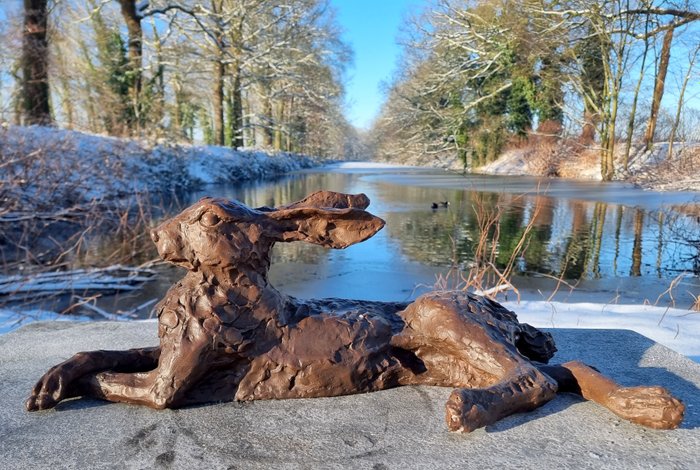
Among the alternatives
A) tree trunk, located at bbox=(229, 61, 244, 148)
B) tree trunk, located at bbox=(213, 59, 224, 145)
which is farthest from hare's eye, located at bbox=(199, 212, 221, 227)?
tree trunk, located at bbox=(229, 61, 244, 148)

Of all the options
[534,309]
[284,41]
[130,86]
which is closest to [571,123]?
[284,41]

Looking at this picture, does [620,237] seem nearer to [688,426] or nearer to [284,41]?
[688,426]

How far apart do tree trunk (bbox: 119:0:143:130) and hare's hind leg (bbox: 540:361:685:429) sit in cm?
1484

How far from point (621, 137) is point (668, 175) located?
11.1m

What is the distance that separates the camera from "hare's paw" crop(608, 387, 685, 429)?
4.62ft

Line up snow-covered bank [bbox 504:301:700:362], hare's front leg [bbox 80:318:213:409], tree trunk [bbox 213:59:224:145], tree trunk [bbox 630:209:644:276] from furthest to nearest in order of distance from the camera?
1. tree trunk [bbox 213:59:224:145]
2. tree trunk [bbox 630:209:644:276]
3. snow-covered bank [bbox 504:301:700:362]
4. hare's front leg [bbox 80:318:213:409]

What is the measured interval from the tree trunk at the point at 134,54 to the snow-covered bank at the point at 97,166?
6.07 ft

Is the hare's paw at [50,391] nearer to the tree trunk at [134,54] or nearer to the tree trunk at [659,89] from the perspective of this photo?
the tree trunk at [134,54]

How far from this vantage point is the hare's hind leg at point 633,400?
1412 mm

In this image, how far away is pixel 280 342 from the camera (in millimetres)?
1627

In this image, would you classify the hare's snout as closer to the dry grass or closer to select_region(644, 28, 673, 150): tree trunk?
the dry grass

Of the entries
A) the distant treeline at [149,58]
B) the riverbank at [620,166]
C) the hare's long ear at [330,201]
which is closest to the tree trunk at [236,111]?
the distant treeline at [149,58]

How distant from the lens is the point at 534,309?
4117mm

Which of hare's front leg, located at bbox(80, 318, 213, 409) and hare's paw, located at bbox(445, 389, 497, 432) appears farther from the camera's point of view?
hare's front leg, located at bbox(80, 318, 213, 409)
